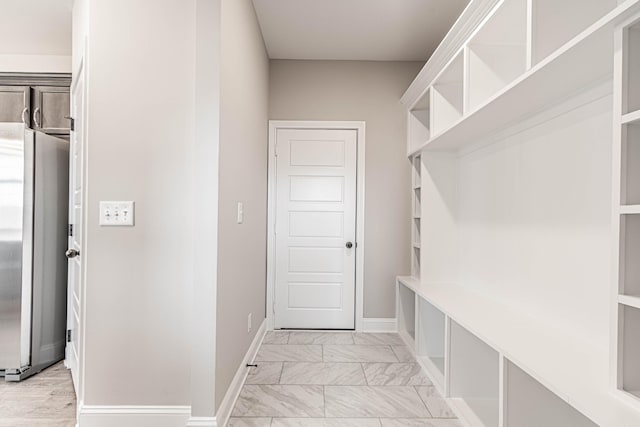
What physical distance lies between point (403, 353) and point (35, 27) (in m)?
4.17

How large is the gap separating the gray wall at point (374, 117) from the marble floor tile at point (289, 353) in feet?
2.97

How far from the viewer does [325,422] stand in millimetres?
2146

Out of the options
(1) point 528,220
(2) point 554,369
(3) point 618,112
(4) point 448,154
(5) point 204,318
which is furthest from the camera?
(4) point 448,154

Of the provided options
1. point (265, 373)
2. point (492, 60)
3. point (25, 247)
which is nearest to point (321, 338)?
point (265, 373)

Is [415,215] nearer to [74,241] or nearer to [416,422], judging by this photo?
[416,422]

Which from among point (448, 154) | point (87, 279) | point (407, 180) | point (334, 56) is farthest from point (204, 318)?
point (334, 56)

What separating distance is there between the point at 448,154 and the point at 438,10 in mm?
1134

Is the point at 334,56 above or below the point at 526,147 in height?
above

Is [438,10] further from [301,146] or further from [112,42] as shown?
[112,42]

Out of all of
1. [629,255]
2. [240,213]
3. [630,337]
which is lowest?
[630,337]

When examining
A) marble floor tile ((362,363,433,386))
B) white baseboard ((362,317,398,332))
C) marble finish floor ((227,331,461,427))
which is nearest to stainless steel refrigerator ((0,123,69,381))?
marble finish floor ((227,331,461,427))

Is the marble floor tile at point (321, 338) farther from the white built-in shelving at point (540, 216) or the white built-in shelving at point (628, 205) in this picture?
the white built-in shelving at point (628, 205)

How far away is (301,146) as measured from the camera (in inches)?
155

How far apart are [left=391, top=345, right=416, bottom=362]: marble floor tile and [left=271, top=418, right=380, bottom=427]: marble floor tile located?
1.02 metres
